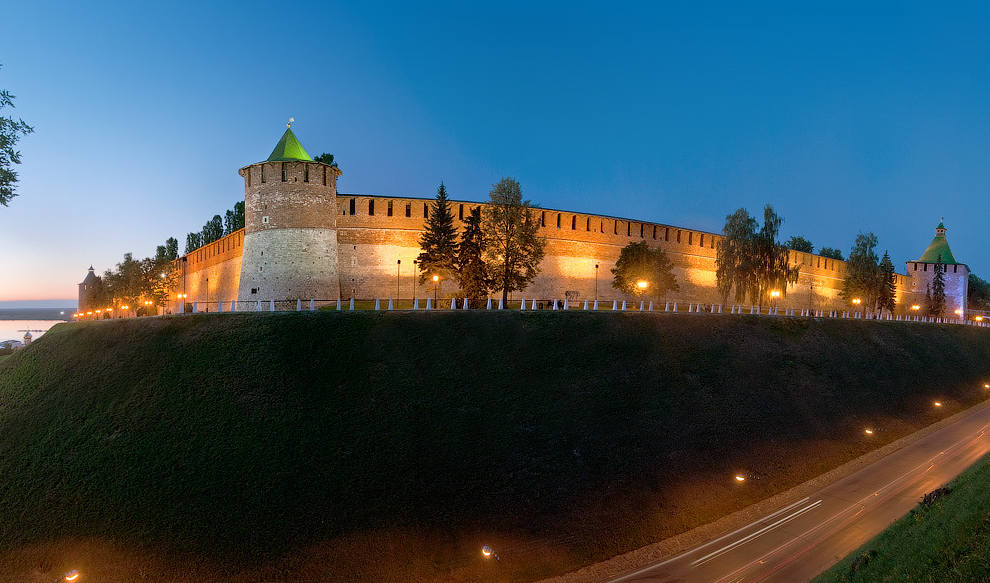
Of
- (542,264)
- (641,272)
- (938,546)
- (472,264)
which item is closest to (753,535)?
(938,546)

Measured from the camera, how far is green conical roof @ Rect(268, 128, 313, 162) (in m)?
33.1

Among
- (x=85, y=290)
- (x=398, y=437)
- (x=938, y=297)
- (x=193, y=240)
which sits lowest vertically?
(x=398, y=437)

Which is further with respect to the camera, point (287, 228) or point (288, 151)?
point (288, 151)

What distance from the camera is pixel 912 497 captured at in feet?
54.6

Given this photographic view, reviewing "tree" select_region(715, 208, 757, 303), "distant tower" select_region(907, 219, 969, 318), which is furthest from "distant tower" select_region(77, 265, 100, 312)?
"distant tower" select_region(907, 219, 969, 318)

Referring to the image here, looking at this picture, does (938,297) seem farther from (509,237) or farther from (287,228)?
(287,228)

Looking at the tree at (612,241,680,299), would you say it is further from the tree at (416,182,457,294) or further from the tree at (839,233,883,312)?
the tree at (839,233,883,312)

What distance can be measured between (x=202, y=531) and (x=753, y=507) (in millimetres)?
16039

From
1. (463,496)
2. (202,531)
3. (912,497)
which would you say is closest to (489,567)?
(463,496)

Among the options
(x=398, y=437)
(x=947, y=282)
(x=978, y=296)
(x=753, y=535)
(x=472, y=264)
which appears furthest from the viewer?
(x=978, y=296)

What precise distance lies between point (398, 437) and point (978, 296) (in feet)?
380

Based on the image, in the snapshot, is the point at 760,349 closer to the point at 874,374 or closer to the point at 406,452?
the point at 874,374

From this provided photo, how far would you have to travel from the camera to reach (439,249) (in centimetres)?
3312

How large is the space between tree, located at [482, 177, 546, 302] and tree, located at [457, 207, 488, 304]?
0.61 m
